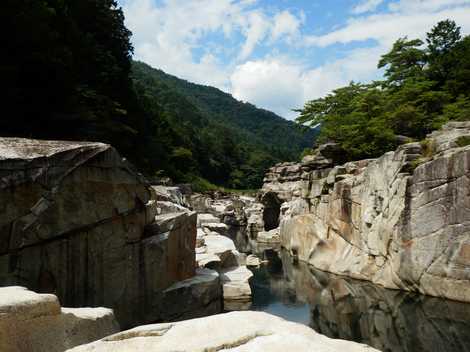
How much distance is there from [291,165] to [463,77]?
69.1 ft

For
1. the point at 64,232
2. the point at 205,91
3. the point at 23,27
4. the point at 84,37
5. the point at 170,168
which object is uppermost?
the point at 205,91

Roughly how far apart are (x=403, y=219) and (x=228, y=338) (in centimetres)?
1391

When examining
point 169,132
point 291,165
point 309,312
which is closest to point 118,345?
point 309,312

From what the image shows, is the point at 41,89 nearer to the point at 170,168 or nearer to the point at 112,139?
the point at 112,139

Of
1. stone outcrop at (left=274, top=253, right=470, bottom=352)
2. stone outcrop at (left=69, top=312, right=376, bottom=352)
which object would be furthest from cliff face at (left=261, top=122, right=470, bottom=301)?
stone outcrop at (left=69, top=312, right=376, bottom=352)

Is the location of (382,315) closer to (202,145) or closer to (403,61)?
(403,61)

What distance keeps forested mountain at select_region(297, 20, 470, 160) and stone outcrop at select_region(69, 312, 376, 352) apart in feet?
70.7

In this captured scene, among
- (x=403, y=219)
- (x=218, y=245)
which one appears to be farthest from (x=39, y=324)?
(x=403, y=219)

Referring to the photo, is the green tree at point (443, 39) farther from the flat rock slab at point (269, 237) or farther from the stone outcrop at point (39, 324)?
the stone outcrop at point (39, 324)

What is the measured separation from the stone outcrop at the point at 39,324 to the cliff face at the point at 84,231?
3985 mm

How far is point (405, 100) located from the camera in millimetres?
26625

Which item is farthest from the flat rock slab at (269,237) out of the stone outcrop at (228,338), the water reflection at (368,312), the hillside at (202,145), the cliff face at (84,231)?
the stone outcrop at (228,338)

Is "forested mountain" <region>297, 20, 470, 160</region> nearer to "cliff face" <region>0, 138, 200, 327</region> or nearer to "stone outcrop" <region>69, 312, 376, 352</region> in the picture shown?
"cliff face" <region>0, 138, 200, 327</region>

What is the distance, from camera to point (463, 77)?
26797 mm
